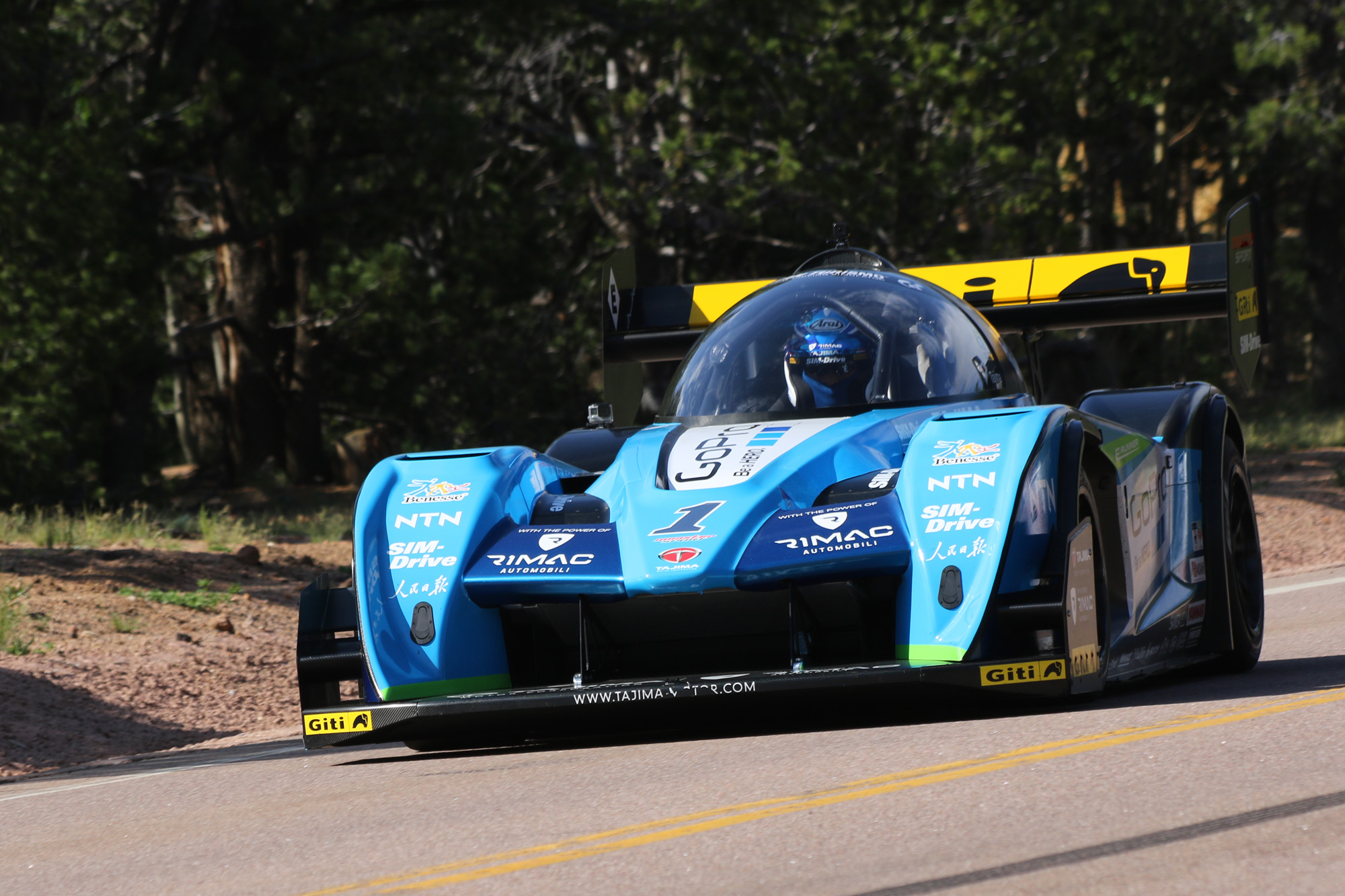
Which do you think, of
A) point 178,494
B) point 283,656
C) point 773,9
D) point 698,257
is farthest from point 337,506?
point 283,656

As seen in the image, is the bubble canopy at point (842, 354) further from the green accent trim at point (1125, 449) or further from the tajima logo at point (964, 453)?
the tajima logo at point (964, 453)

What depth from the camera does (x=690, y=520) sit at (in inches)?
260

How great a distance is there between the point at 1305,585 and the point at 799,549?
7882 mm

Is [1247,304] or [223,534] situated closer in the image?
[1247,304]

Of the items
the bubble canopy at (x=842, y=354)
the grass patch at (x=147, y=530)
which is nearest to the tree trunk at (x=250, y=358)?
the grass patch at (x=147, y=530)

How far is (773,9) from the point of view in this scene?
23562 millimetres

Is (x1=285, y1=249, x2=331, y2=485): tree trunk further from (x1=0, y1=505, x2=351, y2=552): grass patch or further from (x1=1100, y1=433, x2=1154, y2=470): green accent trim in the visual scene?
(x1=1100, y1=433, x2=1154, y2=470): green accent trim

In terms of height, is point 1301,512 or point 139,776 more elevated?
point 139,776

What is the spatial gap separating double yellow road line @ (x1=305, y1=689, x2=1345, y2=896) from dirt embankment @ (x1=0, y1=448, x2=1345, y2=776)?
2.88m

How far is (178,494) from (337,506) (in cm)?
294

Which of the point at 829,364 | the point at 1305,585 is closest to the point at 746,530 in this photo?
the point at 829,364

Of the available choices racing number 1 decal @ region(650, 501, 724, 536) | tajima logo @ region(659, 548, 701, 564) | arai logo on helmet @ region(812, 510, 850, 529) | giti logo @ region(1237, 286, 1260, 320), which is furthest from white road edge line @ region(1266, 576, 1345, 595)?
tajima logo @ region(659, 548, 701, 564)

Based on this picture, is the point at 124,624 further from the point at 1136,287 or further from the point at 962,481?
the point at 962,481

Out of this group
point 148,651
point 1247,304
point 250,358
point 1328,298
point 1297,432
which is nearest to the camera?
point 1247,304
